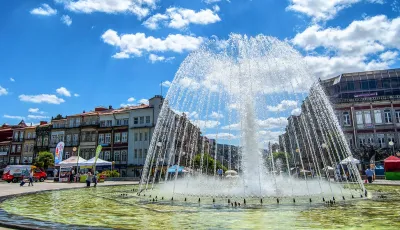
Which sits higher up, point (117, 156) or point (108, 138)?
point (108, 138)

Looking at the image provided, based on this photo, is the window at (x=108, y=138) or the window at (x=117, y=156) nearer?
the window at (x=117, y=156)

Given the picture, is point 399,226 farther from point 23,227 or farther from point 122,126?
point 122,126

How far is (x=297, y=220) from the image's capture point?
931cm

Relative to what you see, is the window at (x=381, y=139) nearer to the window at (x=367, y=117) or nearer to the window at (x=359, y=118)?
the window at (x=367, y=117)

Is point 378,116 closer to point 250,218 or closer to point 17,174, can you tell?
point 250,218

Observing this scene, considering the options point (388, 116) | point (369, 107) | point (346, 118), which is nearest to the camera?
point (388, 116)

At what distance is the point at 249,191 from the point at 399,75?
5872cm

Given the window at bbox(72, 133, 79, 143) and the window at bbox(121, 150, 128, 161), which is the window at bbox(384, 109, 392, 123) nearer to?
the window at bbox(121, 150, 128, 161)

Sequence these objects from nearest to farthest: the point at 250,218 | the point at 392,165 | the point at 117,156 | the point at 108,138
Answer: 1. the point at 250,218
2. the point at 392,165
3. the point at 117,156
4. the point at 108,138

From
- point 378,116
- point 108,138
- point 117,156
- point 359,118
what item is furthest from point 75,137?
point 378,116

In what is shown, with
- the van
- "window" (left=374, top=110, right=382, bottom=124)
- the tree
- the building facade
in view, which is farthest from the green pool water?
the tree

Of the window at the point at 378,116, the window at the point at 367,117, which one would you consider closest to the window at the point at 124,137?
the window at the point at 367,117

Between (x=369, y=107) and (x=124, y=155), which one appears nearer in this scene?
(x=369, y=107)

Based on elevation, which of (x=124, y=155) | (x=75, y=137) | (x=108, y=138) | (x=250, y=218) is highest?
(x=75, y=137)
